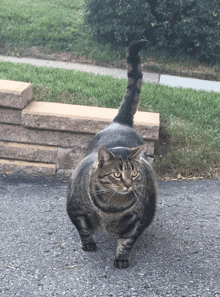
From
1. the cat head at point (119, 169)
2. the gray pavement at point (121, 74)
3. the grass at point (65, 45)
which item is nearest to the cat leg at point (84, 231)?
the cat head at point (119, 169)

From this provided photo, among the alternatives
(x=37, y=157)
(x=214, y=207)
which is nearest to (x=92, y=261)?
(x=214, y=207)

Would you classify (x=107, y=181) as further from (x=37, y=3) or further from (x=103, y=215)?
(x=37, y=3)

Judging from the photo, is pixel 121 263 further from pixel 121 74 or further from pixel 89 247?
pixel 121 74

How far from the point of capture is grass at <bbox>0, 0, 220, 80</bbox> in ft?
23.6

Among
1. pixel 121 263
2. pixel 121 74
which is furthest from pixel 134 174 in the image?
pixel 121 74

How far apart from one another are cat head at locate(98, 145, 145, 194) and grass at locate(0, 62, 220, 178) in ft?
6.39

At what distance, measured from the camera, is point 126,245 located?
2658mm

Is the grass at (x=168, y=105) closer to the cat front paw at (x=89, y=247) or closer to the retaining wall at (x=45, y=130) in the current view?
the retaining wall at (x=45, y=130)

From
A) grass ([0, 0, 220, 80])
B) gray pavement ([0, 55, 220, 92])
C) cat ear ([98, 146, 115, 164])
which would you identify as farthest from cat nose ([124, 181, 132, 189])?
grass ([0, 0, 220, 80])

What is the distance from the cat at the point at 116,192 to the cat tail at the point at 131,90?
12cm

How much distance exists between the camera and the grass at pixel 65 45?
23.6ft

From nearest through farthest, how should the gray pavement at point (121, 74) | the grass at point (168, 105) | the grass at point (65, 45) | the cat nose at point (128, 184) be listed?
the cat nose at point (128, 184)
the grass at point (168, 105)
the gray pavement at point (121, 74)
the grass at point (65, 45)

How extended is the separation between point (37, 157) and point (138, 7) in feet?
13.7

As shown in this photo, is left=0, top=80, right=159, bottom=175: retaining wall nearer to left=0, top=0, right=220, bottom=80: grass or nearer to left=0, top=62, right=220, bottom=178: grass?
left=0, top=62, right=220, bottom=178: grass
